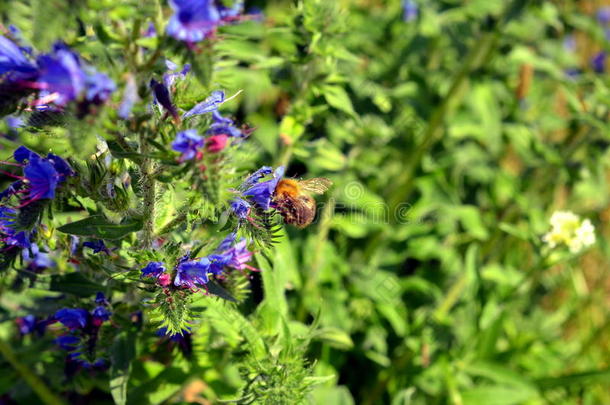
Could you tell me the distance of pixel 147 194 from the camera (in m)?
2.02

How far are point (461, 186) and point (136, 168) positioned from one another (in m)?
3.19

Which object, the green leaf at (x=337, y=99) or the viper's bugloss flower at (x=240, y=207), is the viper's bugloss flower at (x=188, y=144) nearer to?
the viper's bugloss flower at (x=240, y=207)

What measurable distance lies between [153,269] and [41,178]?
1.54 ft

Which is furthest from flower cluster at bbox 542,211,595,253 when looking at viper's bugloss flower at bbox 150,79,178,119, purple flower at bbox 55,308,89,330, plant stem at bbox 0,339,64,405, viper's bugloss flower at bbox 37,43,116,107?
plant stem at bbox 0,339,64,405

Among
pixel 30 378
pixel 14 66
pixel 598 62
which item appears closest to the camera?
pixel 14 66

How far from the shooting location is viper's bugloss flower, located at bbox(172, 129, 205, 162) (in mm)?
1701

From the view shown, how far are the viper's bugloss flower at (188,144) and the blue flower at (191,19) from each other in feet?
0.89

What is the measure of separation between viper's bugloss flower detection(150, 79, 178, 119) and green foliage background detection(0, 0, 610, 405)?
814 mm

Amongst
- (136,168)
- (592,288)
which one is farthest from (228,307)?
(592,288)

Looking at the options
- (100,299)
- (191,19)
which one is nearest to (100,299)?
(100,299)

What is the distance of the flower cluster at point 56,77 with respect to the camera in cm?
154

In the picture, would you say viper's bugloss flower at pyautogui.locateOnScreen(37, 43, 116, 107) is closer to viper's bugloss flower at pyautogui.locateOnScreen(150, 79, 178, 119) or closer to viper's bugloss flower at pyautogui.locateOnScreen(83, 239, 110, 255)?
viper's bugloss flower at pyautogui.locateOnScreen(150, 79, 178, 119)

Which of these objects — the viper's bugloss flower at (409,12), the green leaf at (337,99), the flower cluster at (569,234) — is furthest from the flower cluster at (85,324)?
the viper's bugloss flower at (409,12)

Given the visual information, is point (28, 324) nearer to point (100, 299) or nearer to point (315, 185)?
point (100, 299)
